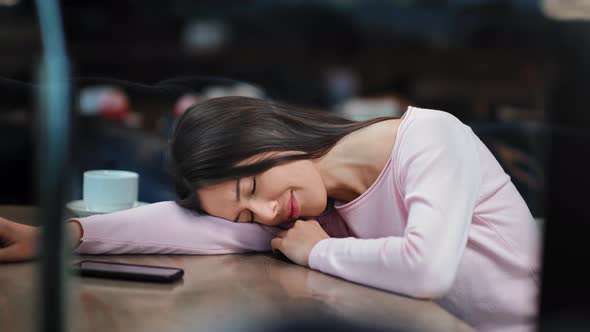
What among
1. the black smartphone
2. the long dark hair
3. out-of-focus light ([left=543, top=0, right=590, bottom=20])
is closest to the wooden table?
the black smartphone

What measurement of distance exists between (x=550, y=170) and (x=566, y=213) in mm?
21

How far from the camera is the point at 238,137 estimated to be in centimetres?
74

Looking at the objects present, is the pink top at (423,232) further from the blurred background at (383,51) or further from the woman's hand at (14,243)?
the blurred background at (383,51)

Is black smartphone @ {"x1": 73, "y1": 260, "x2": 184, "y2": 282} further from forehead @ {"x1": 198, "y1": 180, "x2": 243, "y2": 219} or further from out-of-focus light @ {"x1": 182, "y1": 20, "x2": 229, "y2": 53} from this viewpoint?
out-of-focus light @ {"x1": 182, "y1": 20, "x2": 229, "y2": 53}

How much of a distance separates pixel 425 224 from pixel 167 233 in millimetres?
325

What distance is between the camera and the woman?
0.65m

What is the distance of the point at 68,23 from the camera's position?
1.09ft

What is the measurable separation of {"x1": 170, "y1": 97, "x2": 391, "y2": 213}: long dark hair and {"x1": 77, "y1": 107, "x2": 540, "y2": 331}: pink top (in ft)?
0.18

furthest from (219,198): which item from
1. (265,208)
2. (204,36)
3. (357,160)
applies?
(204,36)

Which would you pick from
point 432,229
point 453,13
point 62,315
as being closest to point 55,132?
point 62,315

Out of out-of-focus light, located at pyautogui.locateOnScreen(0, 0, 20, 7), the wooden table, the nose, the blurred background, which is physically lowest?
the wooden table

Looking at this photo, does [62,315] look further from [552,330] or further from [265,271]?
[265,271]

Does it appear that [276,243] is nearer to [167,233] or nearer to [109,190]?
[167,233]

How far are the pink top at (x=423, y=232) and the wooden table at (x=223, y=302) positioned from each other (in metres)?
0.03
